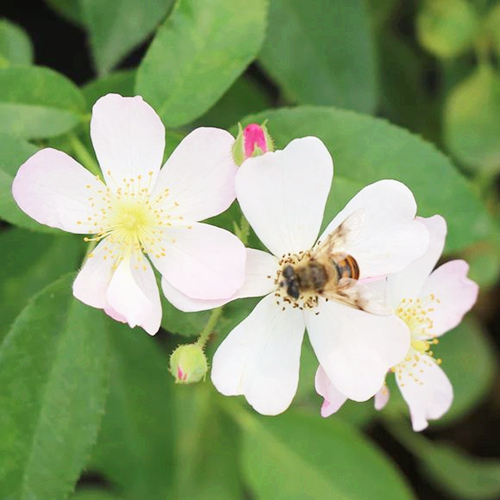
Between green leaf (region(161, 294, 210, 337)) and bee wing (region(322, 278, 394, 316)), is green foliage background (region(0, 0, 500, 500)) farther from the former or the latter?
bee wing (region(322, 278, 394, 316))

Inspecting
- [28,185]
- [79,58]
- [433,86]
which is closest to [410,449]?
[433,86]

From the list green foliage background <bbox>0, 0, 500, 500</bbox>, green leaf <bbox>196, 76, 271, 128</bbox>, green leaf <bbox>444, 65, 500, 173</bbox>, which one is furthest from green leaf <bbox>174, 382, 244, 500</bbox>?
green leaf <bbox>444, 65, 500, 173</bbox>

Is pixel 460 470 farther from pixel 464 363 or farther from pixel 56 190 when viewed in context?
pixel 56 190

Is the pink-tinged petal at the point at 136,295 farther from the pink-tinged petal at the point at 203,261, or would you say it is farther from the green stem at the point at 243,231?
the green stem at the point at 243,231

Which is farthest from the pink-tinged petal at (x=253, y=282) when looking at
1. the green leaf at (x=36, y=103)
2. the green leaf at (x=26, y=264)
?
the green leaf at (x=26, y=264)

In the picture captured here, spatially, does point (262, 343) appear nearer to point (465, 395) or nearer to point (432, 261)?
point (432, 261)

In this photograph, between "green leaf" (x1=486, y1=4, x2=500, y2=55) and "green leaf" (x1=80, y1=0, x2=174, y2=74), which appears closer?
"green leaf" (x1=80, y1=0, x2=174, y2=74)
